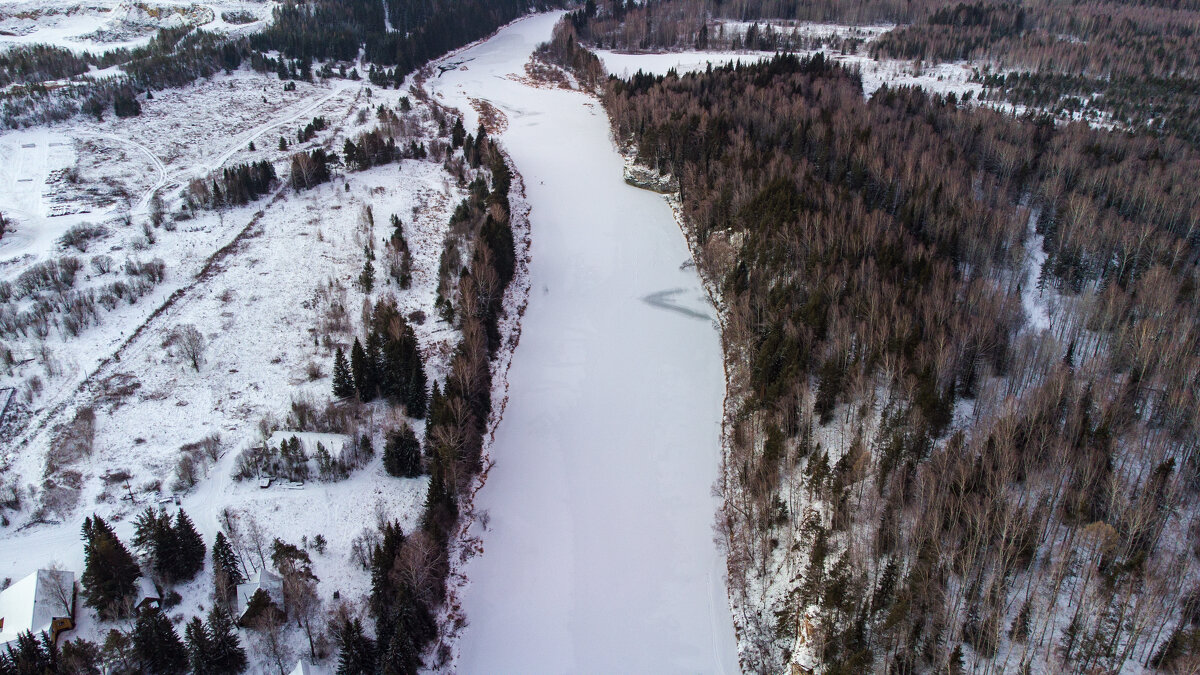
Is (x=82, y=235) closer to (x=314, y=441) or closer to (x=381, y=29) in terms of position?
(x=314, y=441)

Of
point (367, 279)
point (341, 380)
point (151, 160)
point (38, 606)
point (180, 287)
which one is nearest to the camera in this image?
point (38, 606)

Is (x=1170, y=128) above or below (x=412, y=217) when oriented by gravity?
above

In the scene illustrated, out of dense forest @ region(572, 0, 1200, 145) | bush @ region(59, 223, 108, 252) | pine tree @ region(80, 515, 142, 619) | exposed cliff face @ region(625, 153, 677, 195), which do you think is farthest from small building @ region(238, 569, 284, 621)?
dense forest @ region(572, 0, 1200, 145)

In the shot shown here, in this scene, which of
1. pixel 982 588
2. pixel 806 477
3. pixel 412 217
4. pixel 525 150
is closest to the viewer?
pixel 982 588

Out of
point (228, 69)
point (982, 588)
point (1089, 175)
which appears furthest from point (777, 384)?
point (228, 69)

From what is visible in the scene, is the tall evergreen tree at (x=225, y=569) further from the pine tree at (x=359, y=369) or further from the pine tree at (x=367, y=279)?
the pine tree at (x=367, y=279)

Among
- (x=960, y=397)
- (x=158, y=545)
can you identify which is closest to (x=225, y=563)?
(x=158, y=545)

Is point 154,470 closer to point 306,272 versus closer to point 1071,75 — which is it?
point 306,272
